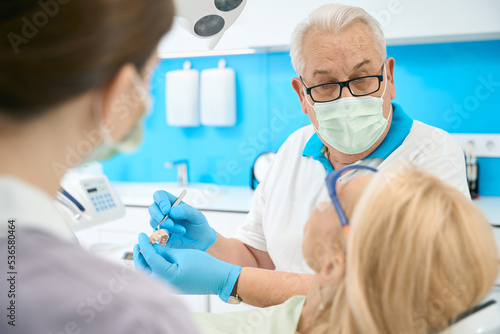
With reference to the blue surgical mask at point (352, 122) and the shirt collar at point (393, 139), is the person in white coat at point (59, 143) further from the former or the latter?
the shirt collar at point (393, 139)

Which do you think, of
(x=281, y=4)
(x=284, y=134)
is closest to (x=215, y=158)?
(x=284, y=134)

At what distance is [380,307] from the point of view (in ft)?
2.76

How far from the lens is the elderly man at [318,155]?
137cm

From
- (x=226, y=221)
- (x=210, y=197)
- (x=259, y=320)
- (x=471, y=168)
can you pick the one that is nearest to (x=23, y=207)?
(x=259, y=320)

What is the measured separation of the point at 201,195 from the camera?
333cm

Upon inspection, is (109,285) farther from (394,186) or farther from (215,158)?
(215,158)

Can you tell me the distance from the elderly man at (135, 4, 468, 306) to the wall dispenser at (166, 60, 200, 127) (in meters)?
1.87

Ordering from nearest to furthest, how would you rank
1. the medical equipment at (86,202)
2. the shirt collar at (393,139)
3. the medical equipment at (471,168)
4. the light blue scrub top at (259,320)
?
1. the light blue scrub top at (259,320)
2. the shirt collar at (393,139)
3. the medical equipment at (86,202)
4. the medical equipment at (471,168)

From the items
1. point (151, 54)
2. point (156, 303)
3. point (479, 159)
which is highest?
point (151, 54)

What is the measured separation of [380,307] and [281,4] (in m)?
2.37

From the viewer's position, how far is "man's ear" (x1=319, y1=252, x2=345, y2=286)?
35.9 inches

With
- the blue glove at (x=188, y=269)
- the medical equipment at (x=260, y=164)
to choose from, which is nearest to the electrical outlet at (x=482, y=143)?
the medical equipment at (x=260, y=164)
